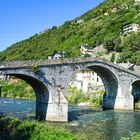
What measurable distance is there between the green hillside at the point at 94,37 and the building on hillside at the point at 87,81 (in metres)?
10.3

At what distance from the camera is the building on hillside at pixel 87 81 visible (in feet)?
268

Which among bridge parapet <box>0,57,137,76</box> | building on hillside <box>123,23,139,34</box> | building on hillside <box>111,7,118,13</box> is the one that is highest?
building on hillside <box>111,7,118,13</box>

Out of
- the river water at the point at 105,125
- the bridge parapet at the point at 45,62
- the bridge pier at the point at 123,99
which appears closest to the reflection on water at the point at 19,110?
the river water at the point at 105,125

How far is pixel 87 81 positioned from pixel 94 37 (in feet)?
167

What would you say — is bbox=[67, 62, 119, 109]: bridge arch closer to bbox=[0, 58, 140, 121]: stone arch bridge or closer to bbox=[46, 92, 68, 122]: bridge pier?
bbox=[0, 58, 140, 121]: stone arch bridge

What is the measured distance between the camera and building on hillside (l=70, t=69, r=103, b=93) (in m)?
81.7

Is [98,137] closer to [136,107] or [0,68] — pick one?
[0,68]

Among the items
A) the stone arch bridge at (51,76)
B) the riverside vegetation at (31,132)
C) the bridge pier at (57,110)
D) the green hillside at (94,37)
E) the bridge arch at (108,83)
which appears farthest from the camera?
the green hillside at (94,37)

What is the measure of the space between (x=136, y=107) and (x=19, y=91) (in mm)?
41213

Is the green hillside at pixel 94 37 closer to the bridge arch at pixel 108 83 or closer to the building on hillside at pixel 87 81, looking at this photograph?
the building on hillside at pixel 87 81

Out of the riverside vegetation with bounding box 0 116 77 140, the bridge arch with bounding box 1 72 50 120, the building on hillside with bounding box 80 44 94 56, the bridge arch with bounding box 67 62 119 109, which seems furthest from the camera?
the building on hillside with bounding box 80 44 94 56

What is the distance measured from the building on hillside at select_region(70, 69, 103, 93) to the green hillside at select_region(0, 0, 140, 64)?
10.3 m

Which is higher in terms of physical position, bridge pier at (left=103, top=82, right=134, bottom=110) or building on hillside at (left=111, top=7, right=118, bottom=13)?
building on hillside at (left=111, top=7, right=118, bottom=13)

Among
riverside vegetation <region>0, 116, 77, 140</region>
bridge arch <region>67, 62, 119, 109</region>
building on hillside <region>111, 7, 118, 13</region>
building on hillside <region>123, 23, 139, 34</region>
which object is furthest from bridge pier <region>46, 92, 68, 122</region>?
building on hillside <region>111, 7, 118, 13</region>
